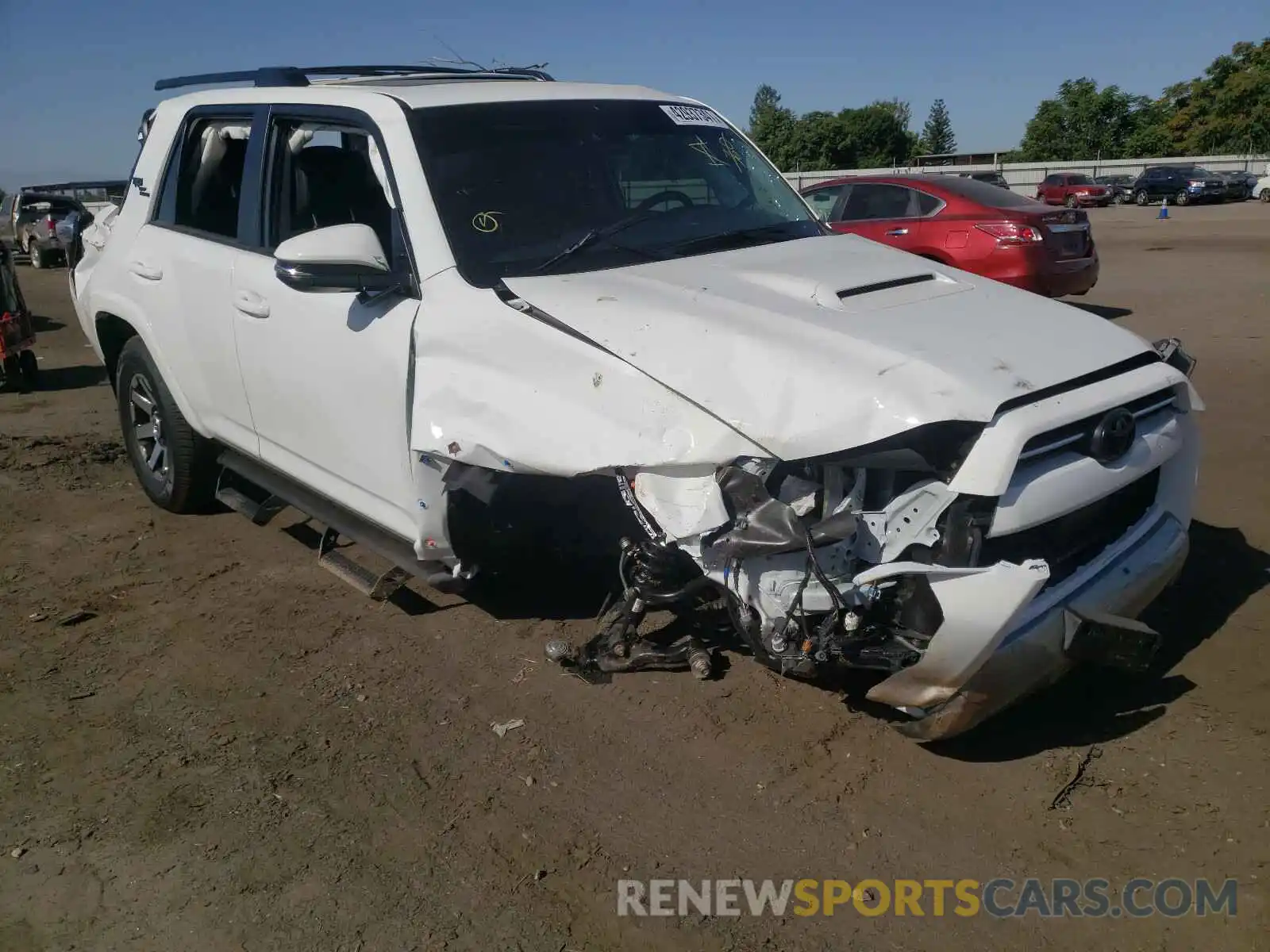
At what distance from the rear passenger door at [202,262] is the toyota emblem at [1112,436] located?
11.4 ft

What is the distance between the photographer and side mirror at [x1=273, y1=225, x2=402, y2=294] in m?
3.61

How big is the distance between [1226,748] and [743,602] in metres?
1.64

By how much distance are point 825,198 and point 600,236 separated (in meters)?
9.81

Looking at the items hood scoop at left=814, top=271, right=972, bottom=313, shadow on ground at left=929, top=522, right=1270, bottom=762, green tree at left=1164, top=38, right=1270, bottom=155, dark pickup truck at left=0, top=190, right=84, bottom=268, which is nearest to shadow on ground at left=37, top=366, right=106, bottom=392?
hood scoop at left=814, top=271, right=972, bottom=313

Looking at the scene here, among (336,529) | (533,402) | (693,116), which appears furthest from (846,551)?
(693,116)

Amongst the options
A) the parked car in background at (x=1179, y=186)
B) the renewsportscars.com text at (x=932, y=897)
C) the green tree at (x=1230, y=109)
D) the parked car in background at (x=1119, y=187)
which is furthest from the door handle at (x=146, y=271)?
the green tree at (x=1230, y=109)

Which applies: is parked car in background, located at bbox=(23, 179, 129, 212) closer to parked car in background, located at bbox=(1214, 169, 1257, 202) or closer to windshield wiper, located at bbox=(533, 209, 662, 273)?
windshield wiper, located at bbox=(533, 209, 662, 273)

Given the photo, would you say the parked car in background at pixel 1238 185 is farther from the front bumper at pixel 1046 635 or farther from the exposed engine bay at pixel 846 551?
the exposed engine bay at pixel 846 551

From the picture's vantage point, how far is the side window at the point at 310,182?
4.44m

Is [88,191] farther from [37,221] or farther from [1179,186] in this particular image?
[1179,186]

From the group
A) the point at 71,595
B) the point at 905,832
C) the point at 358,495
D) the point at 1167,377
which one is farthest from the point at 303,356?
the point at 1167,377

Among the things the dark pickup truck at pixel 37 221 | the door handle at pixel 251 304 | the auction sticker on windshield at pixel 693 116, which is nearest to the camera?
the door handle at pixel 251 304

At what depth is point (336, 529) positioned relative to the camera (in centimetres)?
448

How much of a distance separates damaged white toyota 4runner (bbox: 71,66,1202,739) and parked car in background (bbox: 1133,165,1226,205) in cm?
4029
